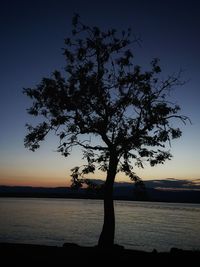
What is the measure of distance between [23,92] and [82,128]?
542cm

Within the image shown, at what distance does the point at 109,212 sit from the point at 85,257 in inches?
196

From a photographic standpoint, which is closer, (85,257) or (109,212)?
(85,257)

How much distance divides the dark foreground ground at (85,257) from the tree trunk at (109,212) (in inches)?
52.2

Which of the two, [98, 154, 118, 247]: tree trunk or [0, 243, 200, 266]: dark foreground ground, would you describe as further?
[98, 154, 118, 247]: tree trunk

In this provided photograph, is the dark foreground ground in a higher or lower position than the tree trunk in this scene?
lower

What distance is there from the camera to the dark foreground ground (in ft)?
57.6

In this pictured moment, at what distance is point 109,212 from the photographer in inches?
922

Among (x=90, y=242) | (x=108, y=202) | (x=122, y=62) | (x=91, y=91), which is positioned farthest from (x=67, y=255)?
(x=90, y=242)

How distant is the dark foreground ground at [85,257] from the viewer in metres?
17.5

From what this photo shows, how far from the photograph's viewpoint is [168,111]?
2417cm

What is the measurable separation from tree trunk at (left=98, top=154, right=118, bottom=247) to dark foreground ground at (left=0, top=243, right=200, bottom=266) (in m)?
1.33

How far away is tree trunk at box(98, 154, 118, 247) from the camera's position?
22828 mm

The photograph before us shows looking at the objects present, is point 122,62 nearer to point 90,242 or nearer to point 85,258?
point 85,258

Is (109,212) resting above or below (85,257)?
above
